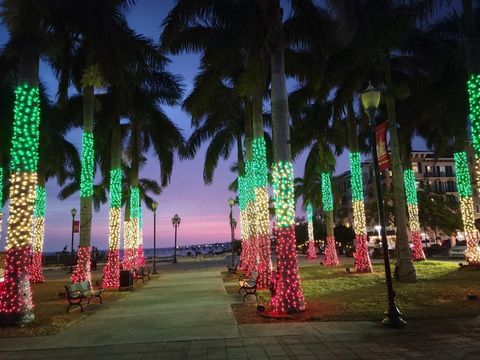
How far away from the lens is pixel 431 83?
18875 mm

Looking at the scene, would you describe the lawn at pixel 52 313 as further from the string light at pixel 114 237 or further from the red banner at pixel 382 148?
the red banner at pixel 382 148

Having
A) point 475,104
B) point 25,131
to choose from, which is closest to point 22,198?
point 25,131

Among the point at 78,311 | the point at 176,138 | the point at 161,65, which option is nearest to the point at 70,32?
the point at 161,65

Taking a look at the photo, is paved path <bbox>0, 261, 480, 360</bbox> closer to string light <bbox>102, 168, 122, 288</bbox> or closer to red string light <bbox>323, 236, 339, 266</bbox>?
string light <bbox>102, 168, 122, 288</bbox>

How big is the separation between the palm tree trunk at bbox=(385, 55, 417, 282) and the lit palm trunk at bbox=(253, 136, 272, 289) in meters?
5.19

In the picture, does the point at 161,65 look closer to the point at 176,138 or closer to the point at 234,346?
the point at 176,138

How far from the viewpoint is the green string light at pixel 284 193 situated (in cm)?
1159

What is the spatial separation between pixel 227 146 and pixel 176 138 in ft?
22.6

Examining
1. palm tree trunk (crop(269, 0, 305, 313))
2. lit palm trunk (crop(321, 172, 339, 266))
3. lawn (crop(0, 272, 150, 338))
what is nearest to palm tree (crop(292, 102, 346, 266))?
lit palm trunk (crop(321, 172, 339, 266))

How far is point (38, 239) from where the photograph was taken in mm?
24625

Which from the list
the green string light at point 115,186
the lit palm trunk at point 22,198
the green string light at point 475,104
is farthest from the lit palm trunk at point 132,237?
the green string light at point 475,104

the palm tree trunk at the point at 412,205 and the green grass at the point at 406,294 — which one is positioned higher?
the palm tree trunk at the point at 412,205

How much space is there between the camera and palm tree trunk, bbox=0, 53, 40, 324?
1072cm

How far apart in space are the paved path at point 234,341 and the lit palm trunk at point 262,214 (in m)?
5.66
